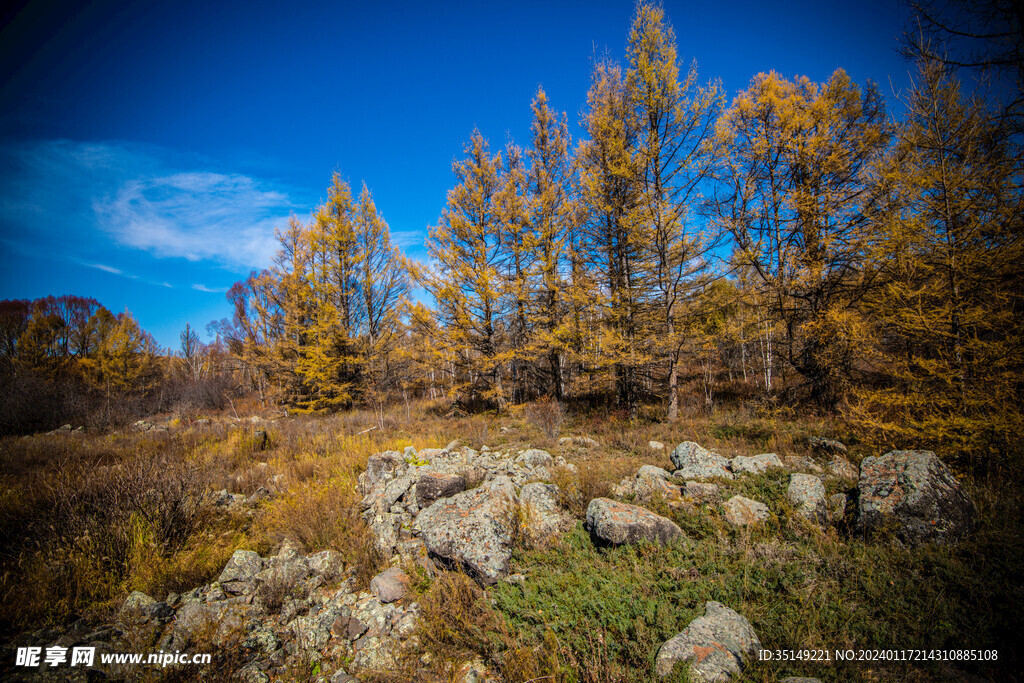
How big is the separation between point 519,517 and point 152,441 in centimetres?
1232

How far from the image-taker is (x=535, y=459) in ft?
24.2

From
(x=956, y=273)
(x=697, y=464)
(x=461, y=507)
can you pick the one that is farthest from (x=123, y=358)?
(x=956, y=273)

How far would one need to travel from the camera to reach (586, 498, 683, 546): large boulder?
13.8ft

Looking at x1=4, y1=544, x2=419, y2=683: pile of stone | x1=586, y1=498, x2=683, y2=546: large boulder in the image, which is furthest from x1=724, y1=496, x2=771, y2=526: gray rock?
x1=4, y1=544, x2=419, y2=683: pile of stone

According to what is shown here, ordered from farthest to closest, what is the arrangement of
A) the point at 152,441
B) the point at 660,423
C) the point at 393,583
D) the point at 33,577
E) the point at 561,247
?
the point at 561,247, the point at 660,423, the point at 152,441, the point at 393,583, the point at 33,577

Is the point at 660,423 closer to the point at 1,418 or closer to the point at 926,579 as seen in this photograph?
the point at 926,579

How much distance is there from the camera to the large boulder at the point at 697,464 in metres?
5.80

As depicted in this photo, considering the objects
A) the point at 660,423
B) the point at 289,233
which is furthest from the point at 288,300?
the point at 660,423

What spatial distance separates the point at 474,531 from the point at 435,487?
1.72m

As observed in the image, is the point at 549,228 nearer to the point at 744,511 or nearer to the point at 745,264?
the point at 745,264

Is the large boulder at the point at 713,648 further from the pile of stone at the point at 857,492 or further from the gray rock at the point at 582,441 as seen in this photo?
the gray rock at the point at 582,441

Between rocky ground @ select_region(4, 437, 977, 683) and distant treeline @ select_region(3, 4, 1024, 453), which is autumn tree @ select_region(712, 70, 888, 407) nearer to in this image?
distant treeline @ select_region(3, 4, 1024, 453)

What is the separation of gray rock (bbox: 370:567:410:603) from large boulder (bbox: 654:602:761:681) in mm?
3138

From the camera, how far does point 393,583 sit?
4262 millimetres
